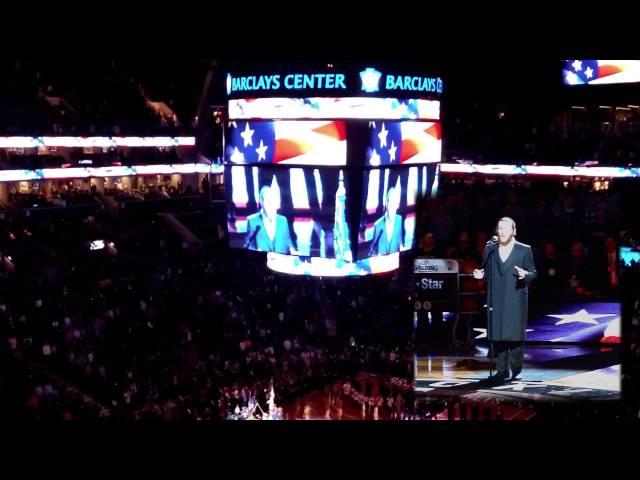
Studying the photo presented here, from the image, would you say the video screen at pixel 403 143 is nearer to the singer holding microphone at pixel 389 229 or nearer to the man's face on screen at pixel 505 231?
the singer holding microphone at pixel 389 229

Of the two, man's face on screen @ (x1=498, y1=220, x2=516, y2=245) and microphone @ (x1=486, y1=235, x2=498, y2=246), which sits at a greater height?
man's face on screen @ (x1=498, y1=220, x2=516, y2=245)

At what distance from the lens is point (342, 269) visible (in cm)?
1625

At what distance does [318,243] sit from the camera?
15.6 metres

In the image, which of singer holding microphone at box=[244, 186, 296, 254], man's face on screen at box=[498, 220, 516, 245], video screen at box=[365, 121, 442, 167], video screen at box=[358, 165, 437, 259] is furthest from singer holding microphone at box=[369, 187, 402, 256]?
man's face on screen at box=[498, 220, 516, 245]

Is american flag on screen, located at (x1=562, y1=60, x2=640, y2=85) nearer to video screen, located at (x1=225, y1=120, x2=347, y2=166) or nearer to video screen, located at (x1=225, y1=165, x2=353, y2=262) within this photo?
video screen, located at (x1=225, y1=120, x2=347, y2=166)

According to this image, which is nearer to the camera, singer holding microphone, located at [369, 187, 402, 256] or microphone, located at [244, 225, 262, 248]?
singer holding microphone, located at [369, 187, 402, 256]

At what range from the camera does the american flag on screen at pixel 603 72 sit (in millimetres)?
16438

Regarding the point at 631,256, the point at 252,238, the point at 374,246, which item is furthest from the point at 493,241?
the point at 252,238

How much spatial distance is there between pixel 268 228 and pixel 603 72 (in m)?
8.02

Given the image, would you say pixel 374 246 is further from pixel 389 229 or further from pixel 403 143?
pixel 403 143

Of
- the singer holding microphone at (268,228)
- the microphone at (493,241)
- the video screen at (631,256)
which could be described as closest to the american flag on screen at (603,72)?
the singer holding microphone at (268,228)

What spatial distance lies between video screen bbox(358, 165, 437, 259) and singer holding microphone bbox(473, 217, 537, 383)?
9.30 metres

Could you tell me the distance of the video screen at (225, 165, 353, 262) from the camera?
15328mm

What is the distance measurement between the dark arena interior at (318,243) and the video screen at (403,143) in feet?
0.14
